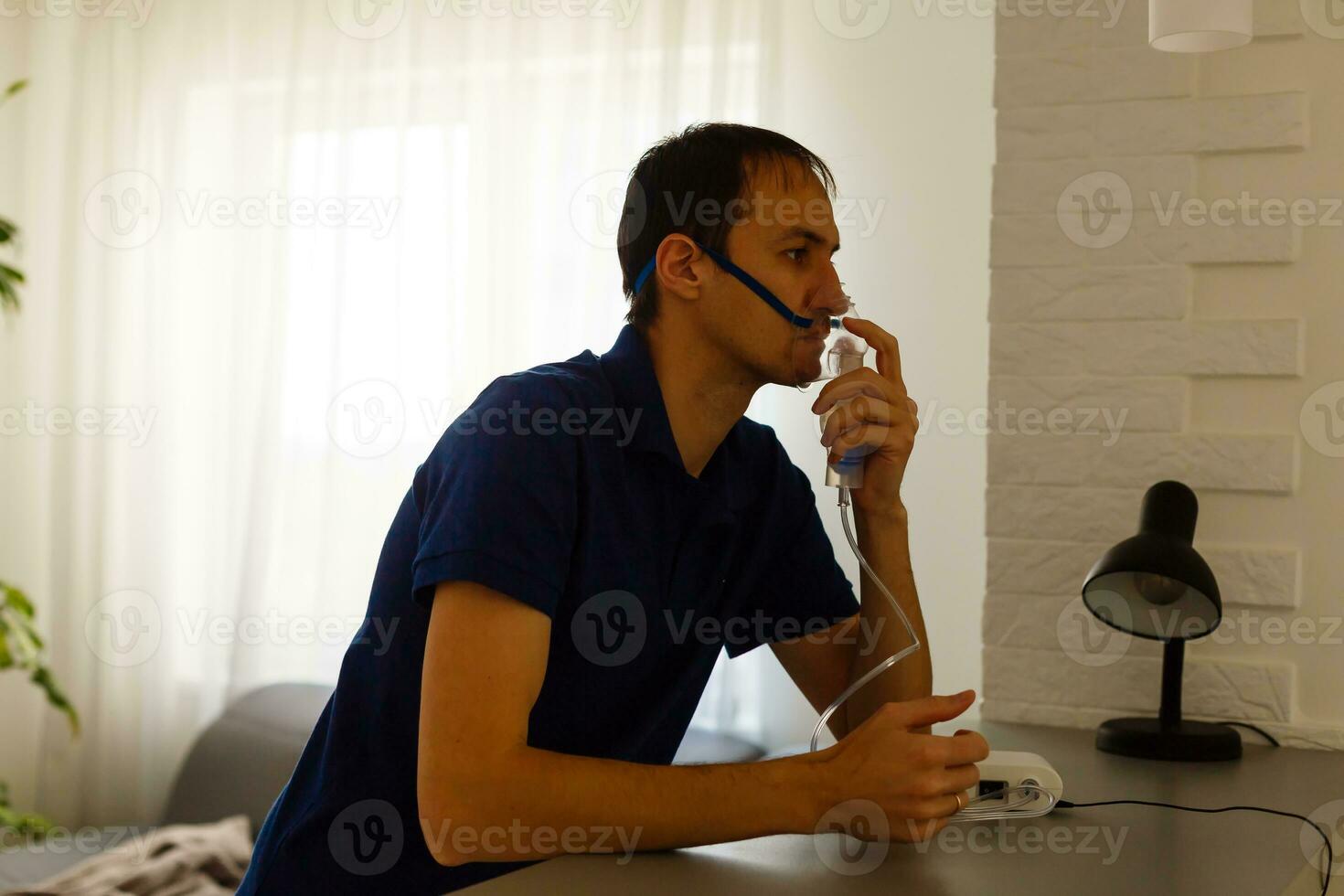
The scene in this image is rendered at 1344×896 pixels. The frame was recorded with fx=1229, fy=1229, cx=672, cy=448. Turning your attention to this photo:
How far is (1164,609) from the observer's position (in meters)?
1.69

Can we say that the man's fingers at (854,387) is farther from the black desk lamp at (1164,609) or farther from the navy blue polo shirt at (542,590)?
the black desk lamp at (1164,609)

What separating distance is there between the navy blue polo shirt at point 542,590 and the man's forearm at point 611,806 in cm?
13

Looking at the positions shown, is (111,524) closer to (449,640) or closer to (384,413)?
(384,413)

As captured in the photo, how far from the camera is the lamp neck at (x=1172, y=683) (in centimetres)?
171

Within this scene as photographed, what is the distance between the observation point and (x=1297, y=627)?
5.98 ft

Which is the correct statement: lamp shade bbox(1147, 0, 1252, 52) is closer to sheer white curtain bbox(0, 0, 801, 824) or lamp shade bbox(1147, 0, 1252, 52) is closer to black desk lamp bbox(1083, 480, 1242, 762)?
black desk lamp bbox(1083, 480, 1242, 762)

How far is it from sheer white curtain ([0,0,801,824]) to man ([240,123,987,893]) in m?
1.40

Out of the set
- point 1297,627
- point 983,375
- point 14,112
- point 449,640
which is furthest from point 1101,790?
point 14,112

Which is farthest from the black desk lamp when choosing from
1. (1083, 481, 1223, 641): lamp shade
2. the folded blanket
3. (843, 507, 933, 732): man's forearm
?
the folded blanket

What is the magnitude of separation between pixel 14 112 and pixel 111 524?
1254mm

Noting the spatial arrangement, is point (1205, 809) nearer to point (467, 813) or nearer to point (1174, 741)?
point (1174, 741)

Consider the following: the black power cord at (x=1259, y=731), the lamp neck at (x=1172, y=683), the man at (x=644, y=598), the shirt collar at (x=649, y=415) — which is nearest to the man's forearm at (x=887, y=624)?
the man at (x=644, y=598)

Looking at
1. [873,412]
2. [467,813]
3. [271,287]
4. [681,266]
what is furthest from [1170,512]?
[271,287]

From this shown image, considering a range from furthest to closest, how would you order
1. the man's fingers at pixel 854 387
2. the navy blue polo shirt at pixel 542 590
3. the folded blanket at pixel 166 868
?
the folded blanket at pixel 166 868 < the man's fingers at pixel 854 387 < the navy blue polo shirt at pixel 542 590
